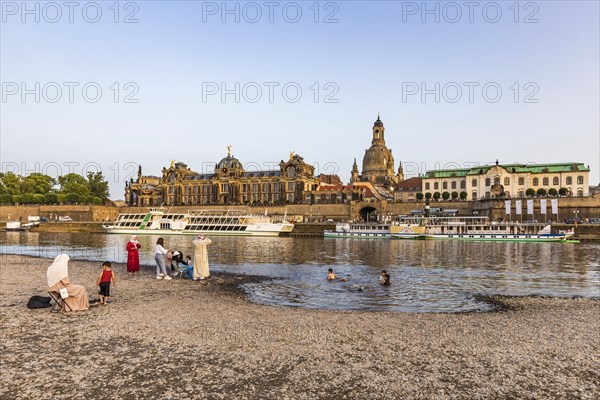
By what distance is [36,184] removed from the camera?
116562mm

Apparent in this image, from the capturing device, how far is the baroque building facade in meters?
104

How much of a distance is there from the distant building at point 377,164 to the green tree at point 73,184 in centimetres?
6987

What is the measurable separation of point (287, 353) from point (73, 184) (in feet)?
398

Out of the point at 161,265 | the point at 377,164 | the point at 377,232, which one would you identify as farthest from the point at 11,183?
the point at 161,265

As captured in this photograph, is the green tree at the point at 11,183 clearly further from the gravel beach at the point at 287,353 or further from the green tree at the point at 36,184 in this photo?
the gravel beach at the point at 287,353

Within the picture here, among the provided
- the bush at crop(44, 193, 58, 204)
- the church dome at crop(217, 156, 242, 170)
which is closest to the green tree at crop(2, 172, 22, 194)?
the bush at crop(44, 193, 58, 204)

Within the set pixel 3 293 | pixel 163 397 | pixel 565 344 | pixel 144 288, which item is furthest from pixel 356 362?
pixel 3 293

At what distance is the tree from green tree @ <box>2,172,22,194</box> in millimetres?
16507

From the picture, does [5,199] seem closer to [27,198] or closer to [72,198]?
[27,198]

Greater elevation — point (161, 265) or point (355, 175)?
point (355, 175)

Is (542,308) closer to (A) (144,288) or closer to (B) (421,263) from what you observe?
(A) (144,288)

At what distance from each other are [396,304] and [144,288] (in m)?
9.28

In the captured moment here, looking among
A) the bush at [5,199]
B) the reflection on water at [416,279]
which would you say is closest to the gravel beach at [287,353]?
the reflection on water at [416,279]

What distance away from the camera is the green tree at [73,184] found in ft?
381
